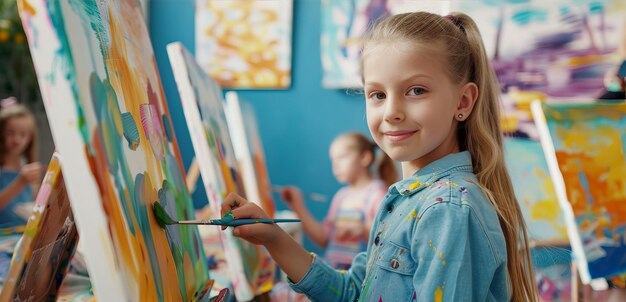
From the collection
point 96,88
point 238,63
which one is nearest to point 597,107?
point 96,88

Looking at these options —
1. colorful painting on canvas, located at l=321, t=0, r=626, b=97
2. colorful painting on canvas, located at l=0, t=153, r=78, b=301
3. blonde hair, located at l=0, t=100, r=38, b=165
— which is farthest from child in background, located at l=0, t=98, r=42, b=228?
colorful painting on canvas, located at l=0, t=153, r=78, b=301

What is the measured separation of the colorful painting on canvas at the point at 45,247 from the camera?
0.78 m

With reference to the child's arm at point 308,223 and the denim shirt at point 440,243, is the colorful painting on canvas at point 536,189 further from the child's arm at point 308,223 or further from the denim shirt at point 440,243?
the denim shirt at point 440,243

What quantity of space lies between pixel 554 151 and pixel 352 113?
1665 millimetres

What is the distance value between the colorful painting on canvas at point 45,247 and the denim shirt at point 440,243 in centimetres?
44

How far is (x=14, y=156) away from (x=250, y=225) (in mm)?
1960

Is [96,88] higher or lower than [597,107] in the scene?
higher

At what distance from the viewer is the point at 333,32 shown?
3.21 metres

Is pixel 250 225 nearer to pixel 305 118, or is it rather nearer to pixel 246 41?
pixel 305 118

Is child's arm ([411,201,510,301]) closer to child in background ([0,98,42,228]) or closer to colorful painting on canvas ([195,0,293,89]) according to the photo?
child in background ([0,98,42,228])

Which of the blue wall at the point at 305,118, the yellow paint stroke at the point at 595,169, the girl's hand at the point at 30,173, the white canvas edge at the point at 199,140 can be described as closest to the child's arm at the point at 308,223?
the blue wall at the point at 305,118

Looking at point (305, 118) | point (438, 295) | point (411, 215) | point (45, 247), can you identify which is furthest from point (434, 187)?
point (305, 118)

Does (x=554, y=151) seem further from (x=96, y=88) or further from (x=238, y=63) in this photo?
(x=238, y=63)

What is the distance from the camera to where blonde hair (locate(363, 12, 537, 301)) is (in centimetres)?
91
